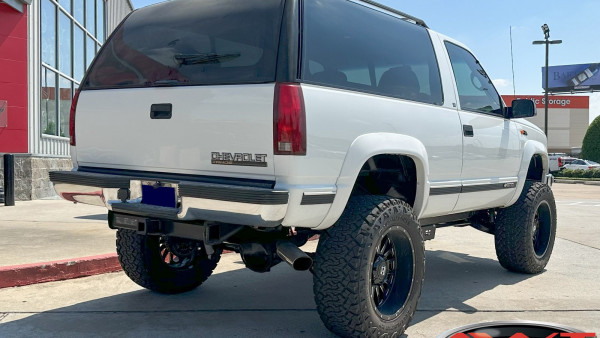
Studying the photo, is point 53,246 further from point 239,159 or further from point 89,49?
point 89,49

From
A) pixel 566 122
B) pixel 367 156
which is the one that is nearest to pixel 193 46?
pixel 367 156

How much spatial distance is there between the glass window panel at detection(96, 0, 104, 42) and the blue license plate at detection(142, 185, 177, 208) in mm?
17774

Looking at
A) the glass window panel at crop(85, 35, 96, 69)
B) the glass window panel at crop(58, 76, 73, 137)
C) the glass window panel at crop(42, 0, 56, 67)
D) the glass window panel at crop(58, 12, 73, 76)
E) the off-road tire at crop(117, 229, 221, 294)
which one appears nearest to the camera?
the off-road tire at crop(117, 229, 221, 294)

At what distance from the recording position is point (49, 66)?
15.2 m

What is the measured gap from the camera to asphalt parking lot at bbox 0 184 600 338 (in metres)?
4.09

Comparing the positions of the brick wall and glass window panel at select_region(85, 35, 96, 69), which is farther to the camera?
glass window panel at select_region(85, 35, 96, 69)

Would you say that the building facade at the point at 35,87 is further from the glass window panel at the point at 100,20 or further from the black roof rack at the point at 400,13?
the black roof rack at the point at 400,13

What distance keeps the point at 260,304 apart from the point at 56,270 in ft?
6.41

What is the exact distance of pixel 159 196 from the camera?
3678mm

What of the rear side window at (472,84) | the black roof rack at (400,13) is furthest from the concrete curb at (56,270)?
the rear side window at (472,84)

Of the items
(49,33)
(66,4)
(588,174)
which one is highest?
(66,4)

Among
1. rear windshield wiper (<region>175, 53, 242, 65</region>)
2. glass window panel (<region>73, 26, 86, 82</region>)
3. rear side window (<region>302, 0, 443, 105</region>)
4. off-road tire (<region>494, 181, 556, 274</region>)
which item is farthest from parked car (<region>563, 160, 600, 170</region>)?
rear windshield wiper (<region>175, 53, 242, 65</region>)

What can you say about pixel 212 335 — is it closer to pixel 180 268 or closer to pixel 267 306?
pixel 267 306

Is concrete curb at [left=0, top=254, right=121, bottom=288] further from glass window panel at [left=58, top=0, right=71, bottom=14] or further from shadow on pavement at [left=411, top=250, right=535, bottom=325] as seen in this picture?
glass window panel at [left=58, top=0, right=71, bottom=14]
